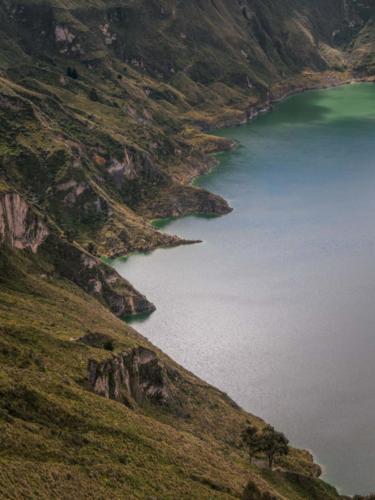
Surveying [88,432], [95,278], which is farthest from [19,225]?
[88,432]

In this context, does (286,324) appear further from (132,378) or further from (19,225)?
(19,225)

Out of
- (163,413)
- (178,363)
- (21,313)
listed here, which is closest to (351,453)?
(163,413)

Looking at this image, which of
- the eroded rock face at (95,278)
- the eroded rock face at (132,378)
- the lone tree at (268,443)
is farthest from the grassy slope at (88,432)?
Answer: the eroded rock face at (95,278)

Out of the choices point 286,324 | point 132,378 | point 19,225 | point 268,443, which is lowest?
point 286,324

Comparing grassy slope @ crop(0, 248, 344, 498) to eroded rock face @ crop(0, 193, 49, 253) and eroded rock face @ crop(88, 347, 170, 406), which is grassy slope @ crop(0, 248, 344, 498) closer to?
eroded rock face @ crop(88, 347, 170, 406)

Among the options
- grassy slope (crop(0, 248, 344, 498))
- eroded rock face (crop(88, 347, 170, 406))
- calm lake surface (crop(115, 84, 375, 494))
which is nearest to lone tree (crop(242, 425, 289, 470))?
grassy slope (crop(0, 248, 344, 498))
